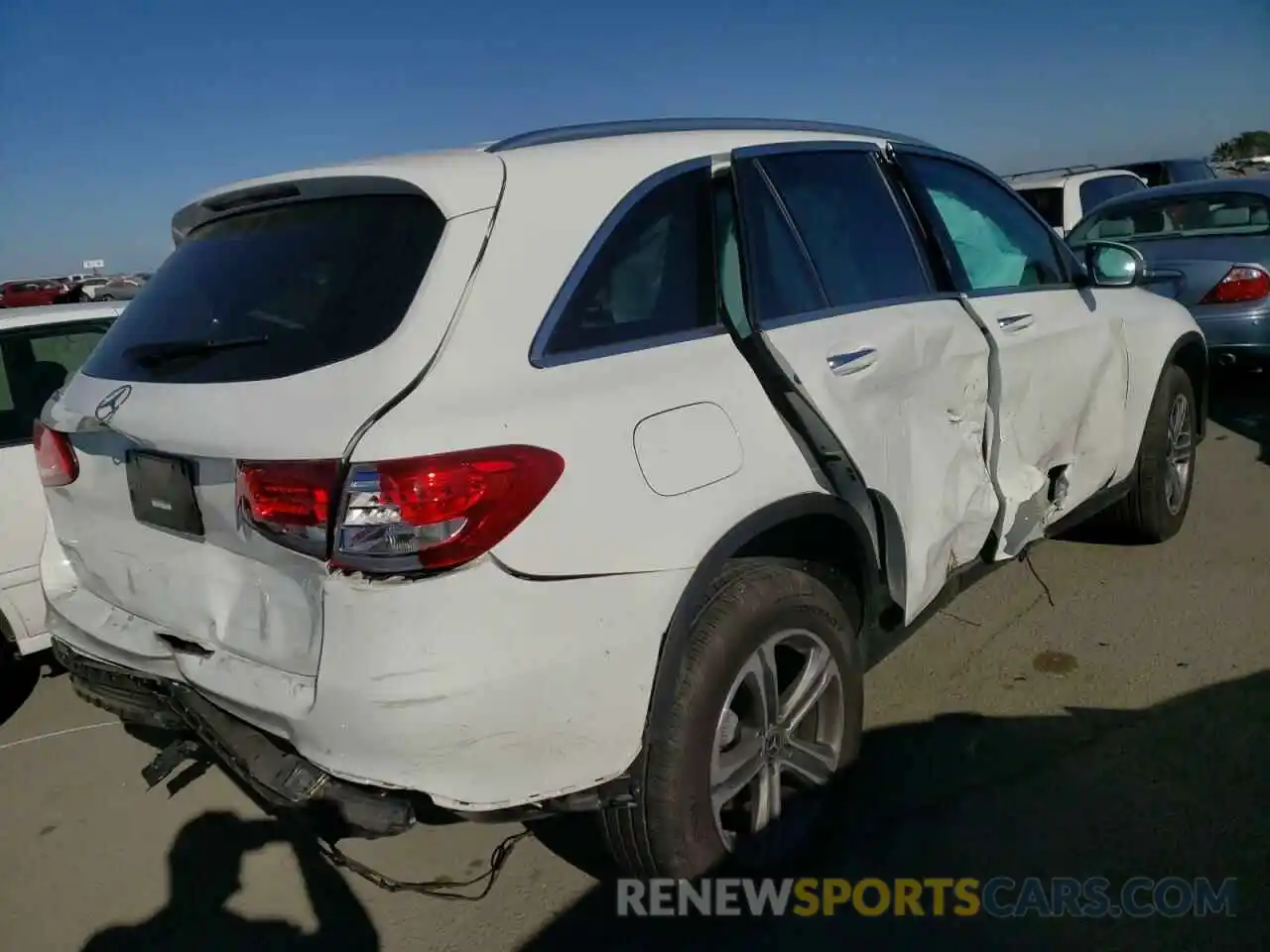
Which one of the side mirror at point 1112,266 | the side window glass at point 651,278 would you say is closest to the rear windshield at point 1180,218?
the side mirror at point 1112,266

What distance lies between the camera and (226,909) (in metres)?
2.69

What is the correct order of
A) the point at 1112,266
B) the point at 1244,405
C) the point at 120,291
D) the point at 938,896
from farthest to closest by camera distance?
the point at 120,291, the point at 1244,405, the point at 1112,266, the point at 938,896

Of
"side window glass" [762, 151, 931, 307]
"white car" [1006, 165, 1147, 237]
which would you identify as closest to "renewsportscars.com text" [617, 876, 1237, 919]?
"side window glass" [762, 151, 931, 307]

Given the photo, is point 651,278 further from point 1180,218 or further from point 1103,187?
point 1103,187

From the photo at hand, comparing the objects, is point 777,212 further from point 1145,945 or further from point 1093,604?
point 1093,604

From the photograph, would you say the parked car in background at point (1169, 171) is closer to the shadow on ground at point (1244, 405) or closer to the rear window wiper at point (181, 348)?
the shadow on ground at point (1244, 405)

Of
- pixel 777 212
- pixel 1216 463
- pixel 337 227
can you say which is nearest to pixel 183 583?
pixel 337 227

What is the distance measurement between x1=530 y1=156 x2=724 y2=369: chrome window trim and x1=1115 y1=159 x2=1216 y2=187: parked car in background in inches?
595

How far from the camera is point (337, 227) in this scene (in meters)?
2.33

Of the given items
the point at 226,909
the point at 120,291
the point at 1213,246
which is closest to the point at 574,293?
the point at 226,909

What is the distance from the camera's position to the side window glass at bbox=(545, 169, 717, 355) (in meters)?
2.22

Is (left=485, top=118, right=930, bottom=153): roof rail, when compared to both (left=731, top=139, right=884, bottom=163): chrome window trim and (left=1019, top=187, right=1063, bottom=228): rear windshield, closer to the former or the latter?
(left=731, top=139, right=884, bottom=163): chrome window trim

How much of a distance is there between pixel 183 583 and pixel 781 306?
1.61 meters

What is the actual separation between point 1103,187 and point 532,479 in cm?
Result: 1214
